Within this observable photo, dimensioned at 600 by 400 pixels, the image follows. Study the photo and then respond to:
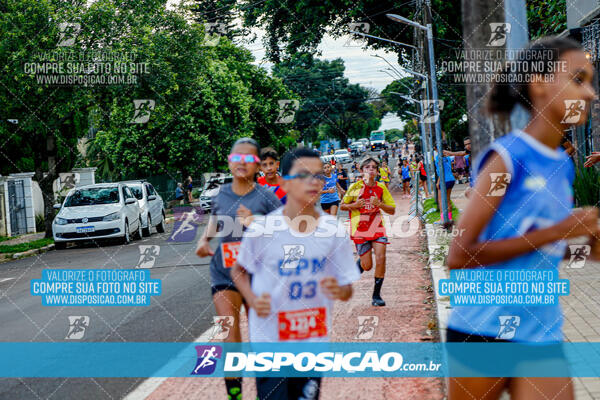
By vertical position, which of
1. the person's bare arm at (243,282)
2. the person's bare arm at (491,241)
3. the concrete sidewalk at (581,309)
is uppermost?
the person's bare arm at (491,241)

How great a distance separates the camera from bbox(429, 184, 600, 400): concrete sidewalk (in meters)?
4.46

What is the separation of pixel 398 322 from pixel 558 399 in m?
4.65

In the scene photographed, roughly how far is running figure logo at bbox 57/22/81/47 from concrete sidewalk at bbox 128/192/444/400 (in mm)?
11575

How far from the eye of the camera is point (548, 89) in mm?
2336

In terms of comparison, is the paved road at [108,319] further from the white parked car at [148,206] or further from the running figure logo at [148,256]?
the white parked car at [148,206]

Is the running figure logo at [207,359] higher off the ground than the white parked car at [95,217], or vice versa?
the white parked car at [95,217]

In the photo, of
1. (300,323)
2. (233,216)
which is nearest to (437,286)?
(233,216)

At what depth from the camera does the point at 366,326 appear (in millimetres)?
6719

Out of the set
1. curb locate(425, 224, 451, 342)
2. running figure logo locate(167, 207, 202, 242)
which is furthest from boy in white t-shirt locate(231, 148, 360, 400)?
running figure logo locate(167, 207, 202, 242)

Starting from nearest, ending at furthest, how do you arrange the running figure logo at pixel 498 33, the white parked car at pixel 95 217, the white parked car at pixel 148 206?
the running figure logo at pixel 498 33 → the white parked car at pixel 95 217 → the white parked car at pixel 148 206

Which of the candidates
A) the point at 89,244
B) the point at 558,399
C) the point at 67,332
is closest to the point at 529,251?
the point at 558,399

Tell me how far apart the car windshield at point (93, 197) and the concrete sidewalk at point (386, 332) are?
9933 mm

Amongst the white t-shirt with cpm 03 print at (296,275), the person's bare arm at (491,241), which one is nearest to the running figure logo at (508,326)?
the person's bare arm at (491,241)

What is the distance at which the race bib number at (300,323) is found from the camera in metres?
3.11
